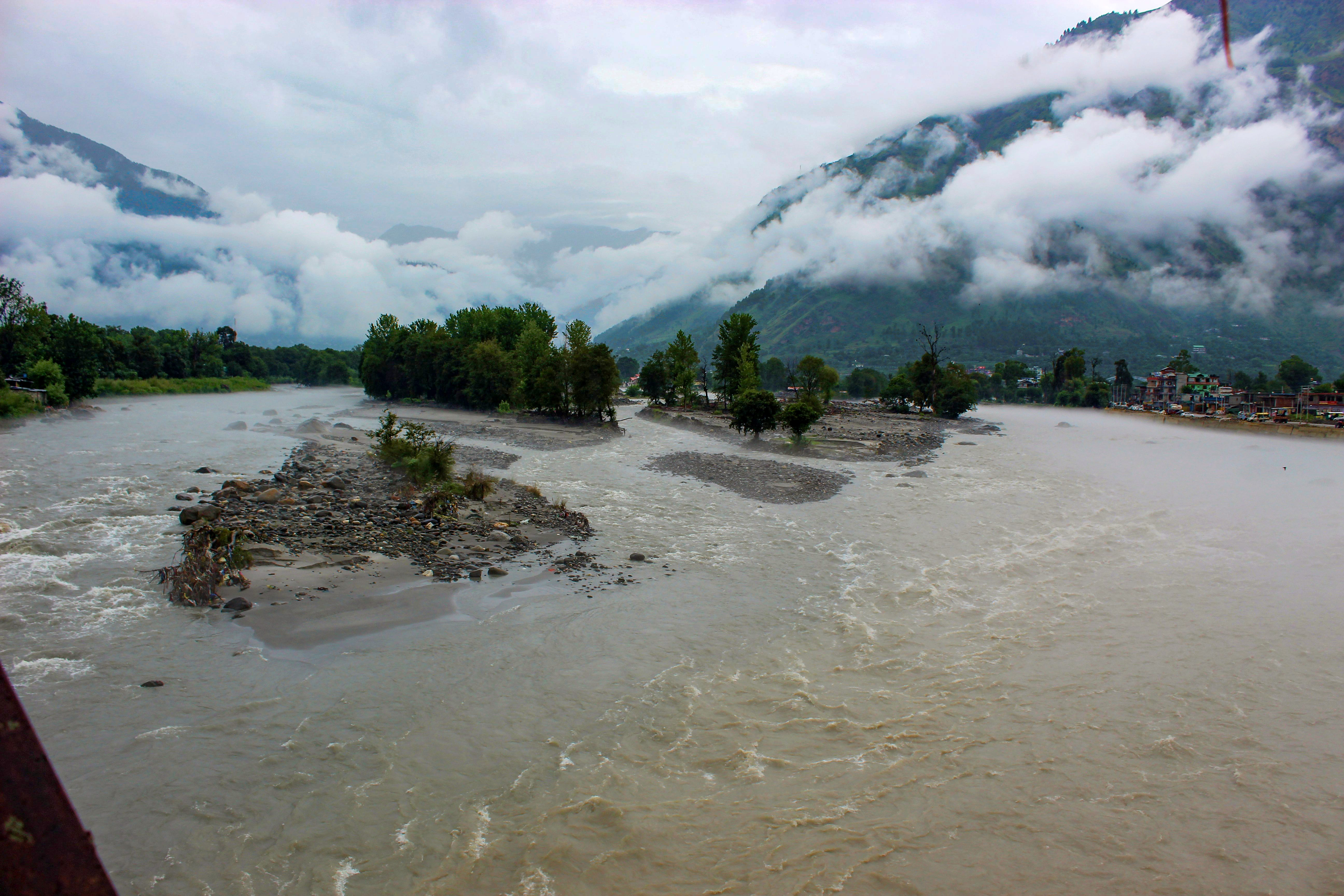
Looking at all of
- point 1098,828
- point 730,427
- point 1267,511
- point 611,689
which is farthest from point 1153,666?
point 730,427

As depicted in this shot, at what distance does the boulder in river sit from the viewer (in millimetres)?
19797

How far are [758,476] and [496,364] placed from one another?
49.0m

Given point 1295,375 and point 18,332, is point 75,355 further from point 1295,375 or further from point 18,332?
point 1295,375

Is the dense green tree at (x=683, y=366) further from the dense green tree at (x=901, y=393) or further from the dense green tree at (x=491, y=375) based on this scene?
the dense green tree at (x=901, y=393)

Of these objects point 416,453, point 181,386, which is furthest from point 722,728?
point 181,386

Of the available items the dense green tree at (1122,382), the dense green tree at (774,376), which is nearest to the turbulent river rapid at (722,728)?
the dense green tree at (1122,382)

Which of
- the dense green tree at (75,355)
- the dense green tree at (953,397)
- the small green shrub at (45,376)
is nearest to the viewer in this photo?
the small green shrub at (45,376)

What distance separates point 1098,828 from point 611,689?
7.13m

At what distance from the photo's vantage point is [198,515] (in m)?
20.1

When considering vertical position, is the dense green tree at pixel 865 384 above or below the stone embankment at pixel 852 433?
above

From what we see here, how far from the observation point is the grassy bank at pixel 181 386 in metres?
88.9

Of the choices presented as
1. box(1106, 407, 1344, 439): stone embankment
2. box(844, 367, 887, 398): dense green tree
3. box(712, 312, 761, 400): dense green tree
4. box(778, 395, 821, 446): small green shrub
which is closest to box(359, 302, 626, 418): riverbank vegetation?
box(712, 312, 761, 400): dense green tree

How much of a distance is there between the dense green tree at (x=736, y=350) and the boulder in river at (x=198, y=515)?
203 feet

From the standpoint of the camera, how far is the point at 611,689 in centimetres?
1198
